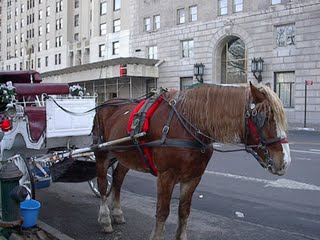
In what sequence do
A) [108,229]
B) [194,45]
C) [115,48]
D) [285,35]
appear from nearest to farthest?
[108,229] < [285,35] < [194,45] < [115,48]

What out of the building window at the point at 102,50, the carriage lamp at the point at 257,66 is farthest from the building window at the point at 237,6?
the building window at the point at 102,50

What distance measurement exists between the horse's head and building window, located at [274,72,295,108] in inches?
1107

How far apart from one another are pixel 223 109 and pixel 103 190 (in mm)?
2450

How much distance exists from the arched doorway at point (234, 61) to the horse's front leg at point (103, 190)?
29334 millimetres

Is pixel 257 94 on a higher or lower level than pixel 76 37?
lower

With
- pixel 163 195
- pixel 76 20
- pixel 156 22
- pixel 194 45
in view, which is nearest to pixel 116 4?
pixel 156 22

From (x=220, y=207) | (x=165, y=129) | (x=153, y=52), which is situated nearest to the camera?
(x=165, y=129)

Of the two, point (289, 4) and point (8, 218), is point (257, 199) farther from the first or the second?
point (289, 4)

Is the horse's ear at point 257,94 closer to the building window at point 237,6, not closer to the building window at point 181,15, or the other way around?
the building window at point 237,6

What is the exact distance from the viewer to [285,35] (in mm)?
31312

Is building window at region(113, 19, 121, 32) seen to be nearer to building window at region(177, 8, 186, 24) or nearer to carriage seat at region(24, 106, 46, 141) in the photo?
building window at region(177, 8, 186, 24)

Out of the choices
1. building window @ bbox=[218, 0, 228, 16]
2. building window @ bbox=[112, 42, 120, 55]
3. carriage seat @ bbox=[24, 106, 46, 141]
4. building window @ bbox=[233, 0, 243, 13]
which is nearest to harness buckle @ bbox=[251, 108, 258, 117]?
carriage seat @ bbox=[24, 106, 46, 141]

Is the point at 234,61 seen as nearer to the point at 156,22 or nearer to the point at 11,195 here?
the point at 156,22

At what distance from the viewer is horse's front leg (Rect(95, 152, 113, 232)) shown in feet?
17.8
